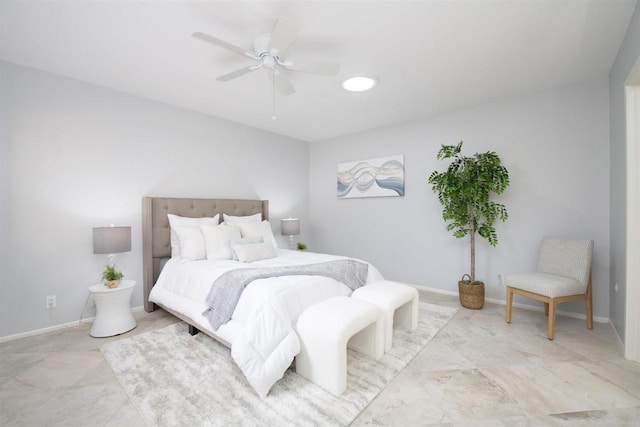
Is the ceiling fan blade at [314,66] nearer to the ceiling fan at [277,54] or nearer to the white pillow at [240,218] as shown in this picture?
the ceiling fan at [277,54]

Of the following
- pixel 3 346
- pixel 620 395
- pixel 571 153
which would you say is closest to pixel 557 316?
pixel 620 395

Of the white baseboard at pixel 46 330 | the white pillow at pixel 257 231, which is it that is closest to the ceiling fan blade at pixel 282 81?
the white pillow at pixel 257 231

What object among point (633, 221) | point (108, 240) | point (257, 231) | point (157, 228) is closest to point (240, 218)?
point (257, 231)

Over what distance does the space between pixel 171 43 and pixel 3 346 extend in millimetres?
3011

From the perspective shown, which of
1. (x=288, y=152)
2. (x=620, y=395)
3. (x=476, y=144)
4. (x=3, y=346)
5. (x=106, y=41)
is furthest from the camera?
(x=288, y=152)

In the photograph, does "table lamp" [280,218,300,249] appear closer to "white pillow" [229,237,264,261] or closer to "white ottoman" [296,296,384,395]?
"white pillow" [229,237,264,261]

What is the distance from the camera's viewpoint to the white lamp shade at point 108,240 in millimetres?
2715

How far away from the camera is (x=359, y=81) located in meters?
2.77

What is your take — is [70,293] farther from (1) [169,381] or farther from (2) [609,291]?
(2) [609,291]

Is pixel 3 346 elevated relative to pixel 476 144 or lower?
lower

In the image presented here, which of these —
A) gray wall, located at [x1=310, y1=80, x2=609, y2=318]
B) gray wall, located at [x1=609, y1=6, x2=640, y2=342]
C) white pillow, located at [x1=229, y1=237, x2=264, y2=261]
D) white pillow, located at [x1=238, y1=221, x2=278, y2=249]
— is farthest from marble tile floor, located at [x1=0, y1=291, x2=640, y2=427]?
white pillow, located at [x1=238, y1=221, x2=278, y2=249]

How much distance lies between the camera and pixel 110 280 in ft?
9.02

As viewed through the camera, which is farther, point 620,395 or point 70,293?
point 70,293

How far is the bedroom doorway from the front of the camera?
83.8 inches
